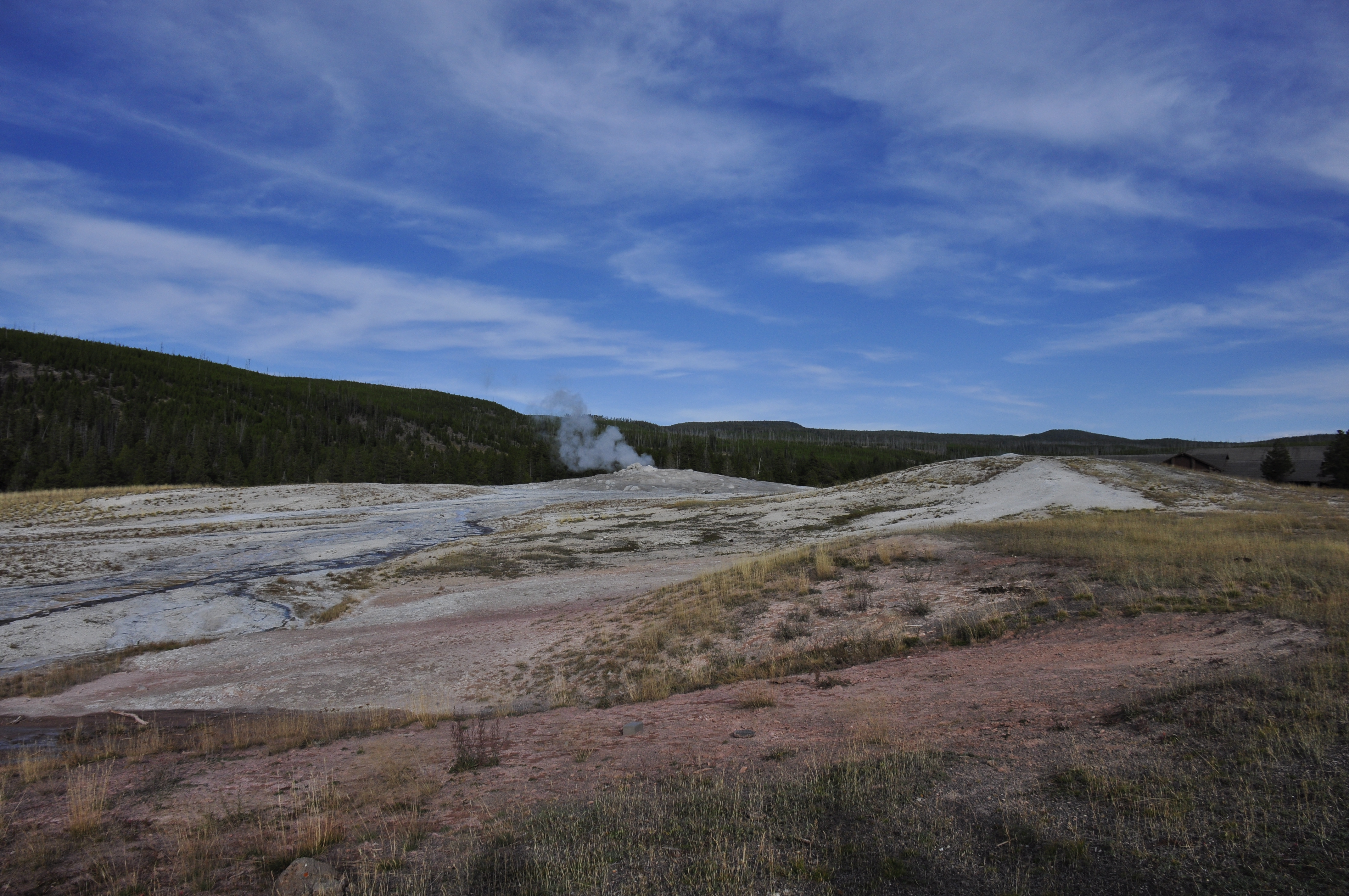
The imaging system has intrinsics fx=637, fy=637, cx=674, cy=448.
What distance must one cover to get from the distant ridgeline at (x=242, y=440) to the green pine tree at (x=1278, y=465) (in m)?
49.0

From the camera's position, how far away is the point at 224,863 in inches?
246

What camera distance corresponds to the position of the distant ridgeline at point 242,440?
8956 cm

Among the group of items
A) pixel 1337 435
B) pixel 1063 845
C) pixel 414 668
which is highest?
pixel 1337 435

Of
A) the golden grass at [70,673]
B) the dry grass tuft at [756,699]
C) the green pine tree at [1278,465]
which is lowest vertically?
the golden grass at [70,673]

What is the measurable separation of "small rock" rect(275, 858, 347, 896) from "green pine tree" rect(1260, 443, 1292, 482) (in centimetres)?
9807

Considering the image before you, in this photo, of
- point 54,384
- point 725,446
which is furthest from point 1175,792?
point 54,384

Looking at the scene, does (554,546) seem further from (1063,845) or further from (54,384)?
(54,384)

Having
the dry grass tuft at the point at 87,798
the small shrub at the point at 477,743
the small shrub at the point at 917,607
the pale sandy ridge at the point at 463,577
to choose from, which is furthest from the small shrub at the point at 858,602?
the dry grass tuft at the point at 87,798

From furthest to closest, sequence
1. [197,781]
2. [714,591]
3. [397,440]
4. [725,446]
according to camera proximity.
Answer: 1. [725,446]
2. [397,440]
3. [714,591]
4. [197,781]

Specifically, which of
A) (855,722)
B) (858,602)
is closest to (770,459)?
(858,602)

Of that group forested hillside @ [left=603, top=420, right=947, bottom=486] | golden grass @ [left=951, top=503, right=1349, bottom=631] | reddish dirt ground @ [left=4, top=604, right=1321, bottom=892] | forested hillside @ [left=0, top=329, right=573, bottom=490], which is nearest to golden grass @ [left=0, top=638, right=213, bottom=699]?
reddish dirt ground @ [left=4, top=604, right=1321, bottom=892]

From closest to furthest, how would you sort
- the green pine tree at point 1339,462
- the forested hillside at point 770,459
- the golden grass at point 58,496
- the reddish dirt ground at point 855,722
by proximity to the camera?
the reddish dirt ground at point 855,722
the golden grass at point 58,496
the green pine tree at point 1339,462
the forested hillside at point 770,459

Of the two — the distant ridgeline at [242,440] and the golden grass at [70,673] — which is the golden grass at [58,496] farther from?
the golden grass at [70,673]

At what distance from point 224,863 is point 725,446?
5852 inches
